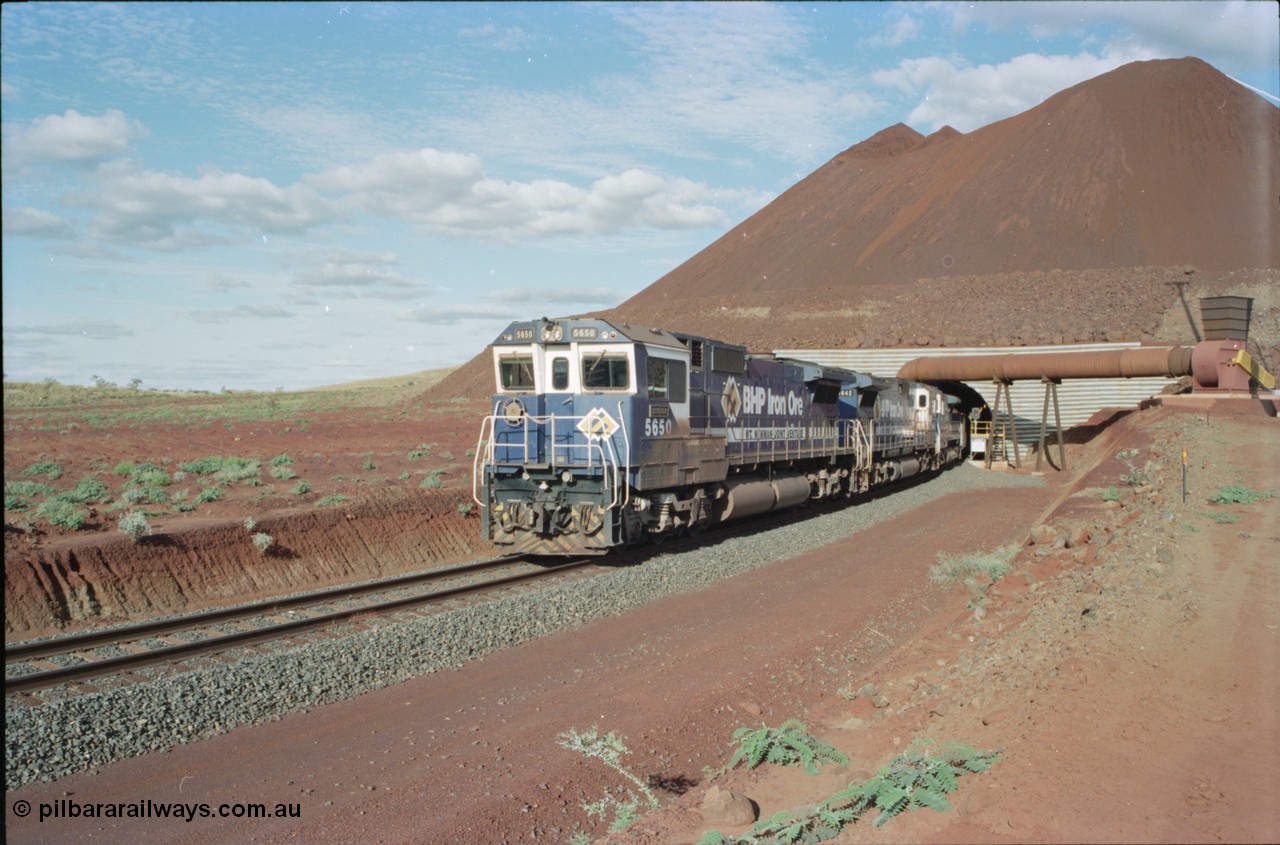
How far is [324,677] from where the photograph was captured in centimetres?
935

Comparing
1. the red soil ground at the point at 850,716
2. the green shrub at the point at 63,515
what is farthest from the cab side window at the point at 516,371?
the green shrub at the point at 63,515

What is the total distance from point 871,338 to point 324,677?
188ft

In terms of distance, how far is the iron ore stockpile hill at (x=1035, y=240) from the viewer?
58688mm

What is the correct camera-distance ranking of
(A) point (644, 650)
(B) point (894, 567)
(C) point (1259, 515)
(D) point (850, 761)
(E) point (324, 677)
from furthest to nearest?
(B) point (894, 567) → (C) point (1259, 515) → (A) point (644, 650) → (E) point (324, 677) → (D) point (850, 761)

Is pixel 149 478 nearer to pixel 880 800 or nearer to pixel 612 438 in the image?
pixel 612 438

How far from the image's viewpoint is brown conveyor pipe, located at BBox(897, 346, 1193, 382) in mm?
32812

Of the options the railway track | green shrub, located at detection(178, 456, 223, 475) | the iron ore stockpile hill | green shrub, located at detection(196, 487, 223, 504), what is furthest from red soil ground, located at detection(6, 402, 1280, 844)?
the iron ore stockpile hill

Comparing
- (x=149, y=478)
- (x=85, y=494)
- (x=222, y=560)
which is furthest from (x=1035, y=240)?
(x=222, y=560)

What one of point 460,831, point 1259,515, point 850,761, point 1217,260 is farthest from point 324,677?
point 1217,260

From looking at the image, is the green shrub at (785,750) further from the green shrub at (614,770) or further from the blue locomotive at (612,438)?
the blue locomotive at (612,438)

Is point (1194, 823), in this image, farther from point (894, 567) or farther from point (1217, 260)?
point (1217, 260)

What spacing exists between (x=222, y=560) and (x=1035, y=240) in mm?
69885

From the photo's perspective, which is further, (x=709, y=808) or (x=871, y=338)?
(x=871, y=338)

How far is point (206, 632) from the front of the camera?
447 inches
